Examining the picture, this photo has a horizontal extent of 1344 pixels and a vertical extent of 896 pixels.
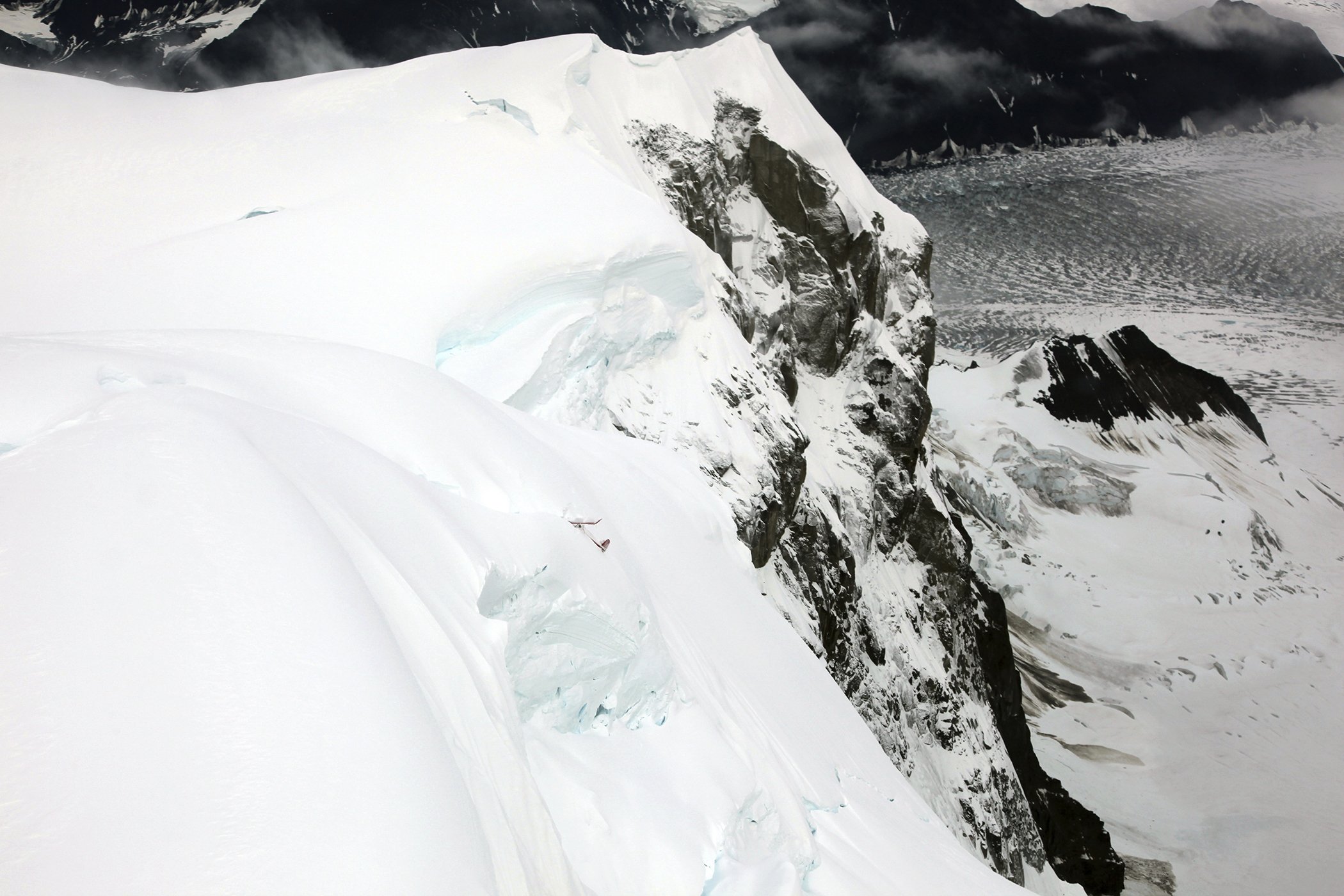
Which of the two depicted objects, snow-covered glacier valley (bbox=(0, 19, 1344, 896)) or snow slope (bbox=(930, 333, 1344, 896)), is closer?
snow-covered glacier valley (bbox=(0, 19, 1344, 896))

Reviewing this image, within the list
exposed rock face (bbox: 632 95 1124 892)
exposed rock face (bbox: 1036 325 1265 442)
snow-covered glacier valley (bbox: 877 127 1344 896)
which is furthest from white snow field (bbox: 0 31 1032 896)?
exposed rock face (bbox: 1036 325 1265 442)

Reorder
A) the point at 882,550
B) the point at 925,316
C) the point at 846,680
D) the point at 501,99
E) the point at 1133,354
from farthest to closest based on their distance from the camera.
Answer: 1. the point at 1133,354
2. the point at 925,316
3. the point at 882,550
4. the point at 846,680
5. the point at 501,99

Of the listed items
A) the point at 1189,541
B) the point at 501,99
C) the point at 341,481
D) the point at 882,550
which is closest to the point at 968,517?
the point at 1189,541

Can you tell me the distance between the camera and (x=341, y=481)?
14.0ft

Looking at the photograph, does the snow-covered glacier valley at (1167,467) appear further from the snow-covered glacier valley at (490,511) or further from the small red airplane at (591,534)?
the small red airplane at (591,534)

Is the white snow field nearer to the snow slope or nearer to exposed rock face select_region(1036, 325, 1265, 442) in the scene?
the snow slope

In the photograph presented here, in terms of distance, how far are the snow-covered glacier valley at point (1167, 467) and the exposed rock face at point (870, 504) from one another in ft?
45.5

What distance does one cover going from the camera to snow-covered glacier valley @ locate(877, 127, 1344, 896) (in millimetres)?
48719

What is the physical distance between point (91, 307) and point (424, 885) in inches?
396

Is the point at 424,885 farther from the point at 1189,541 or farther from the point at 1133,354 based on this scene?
the point at 1133,354

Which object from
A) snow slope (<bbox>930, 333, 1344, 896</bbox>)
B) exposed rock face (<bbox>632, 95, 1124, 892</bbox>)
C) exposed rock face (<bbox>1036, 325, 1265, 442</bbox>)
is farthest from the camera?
exposed rock face (<bbox>1036, 325, 1265, 442</bbox>)

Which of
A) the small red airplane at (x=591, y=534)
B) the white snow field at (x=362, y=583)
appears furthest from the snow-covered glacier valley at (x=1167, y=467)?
the small red airplane at (x=591, y=534)

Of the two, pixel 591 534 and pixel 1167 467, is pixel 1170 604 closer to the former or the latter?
pixel 1167 467

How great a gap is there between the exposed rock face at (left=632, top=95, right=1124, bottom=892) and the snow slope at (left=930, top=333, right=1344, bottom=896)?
13.4m
